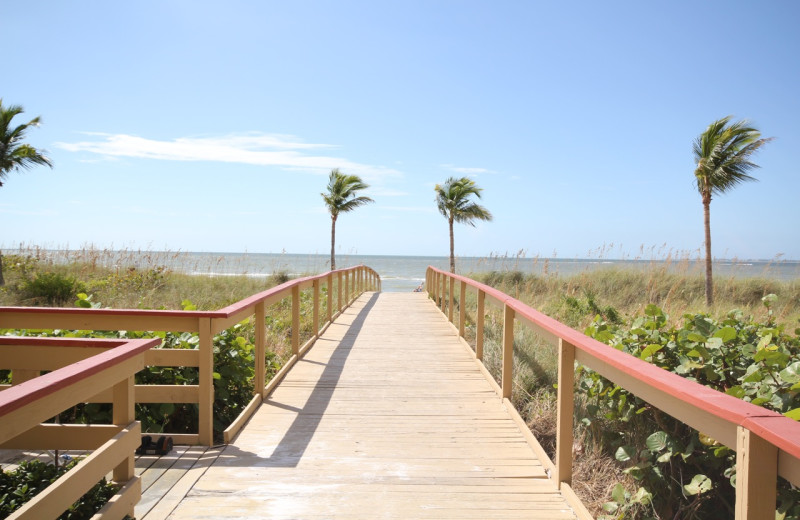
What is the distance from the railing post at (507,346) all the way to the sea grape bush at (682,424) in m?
0.62

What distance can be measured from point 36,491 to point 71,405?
848 millimetres

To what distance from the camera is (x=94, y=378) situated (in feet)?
6.39

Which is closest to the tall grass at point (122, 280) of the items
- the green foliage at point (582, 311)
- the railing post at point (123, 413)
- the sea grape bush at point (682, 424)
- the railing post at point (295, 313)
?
the railing post at point (295, 313)

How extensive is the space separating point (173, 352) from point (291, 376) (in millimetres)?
1928

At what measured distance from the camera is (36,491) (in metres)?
2.27

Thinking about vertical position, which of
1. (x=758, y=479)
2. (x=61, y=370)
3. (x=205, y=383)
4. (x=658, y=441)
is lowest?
(x=658, y=441)

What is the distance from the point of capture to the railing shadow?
10.2 ft

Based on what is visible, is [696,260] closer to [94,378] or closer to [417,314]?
[417,314]

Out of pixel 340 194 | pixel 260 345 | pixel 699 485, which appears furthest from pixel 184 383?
pixel 340 194

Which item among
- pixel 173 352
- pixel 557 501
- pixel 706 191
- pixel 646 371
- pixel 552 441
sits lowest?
pixel 552 441

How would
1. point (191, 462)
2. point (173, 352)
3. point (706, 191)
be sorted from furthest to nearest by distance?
point (706, 191)
point (173, 352)
point (191, 462)

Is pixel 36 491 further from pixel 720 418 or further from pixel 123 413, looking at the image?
pixel 720 418

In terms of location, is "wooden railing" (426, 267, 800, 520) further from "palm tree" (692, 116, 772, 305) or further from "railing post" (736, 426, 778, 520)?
"palm tree" (692, 116, 772, 305)

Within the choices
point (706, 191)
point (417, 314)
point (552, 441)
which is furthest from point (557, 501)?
point (706, 191)
